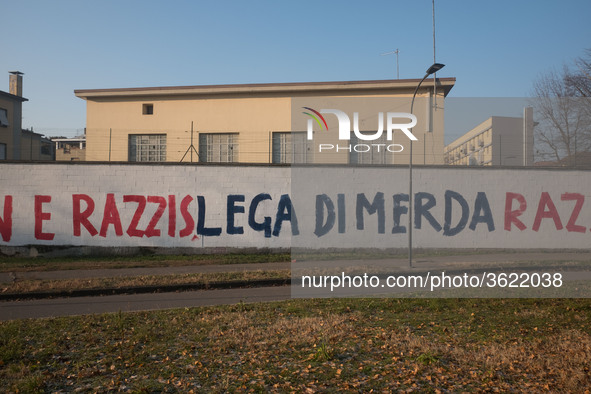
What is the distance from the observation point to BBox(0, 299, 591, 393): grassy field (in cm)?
466

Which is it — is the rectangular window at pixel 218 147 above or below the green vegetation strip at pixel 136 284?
above

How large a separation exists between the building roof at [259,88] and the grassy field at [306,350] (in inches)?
728

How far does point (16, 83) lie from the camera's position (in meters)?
39.1

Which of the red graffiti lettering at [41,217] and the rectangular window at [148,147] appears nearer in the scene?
the red graffiti lettering at [41,217]

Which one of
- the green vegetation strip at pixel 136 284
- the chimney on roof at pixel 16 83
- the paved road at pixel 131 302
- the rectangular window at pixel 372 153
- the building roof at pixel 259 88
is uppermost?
the chimney on roof at pixel 16 83

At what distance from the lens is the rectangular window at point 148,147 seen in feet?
85.7

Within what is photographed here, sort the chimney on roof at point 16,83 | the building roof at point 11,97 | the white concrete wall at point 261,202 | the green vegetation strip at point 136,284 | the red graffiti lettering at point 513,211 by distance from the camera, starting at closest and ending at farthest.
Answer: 1. the green vegetation strip at point 136,284
2. the red graffiti lettering at point 513,211
3. the white concrete wall at point 261,202
4. the building roof at point 11,97
5. the chimney on roof at point 16,83

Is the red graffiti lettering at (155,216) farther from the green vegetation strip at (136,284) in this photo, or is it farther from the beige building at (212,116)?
the beige building at (212,116)

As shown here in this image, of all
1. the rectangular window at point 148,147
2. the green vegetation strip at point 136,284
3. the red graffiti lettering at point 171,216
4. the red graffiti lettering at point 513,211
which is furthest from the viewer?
the rectangular window at point 148,147

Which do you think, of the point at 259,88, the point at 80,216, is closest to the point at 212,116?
the point at 259,88

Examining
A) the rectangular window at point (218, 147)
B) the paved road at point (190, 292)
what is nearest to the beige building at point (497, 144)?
the paved road at point (190, 292)

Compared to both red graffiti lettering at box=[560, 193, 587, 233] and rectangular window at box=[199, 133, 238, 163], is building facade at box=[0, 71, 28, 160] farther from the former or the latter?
red graffiti lettering at box=[560, 193, 587, 233]

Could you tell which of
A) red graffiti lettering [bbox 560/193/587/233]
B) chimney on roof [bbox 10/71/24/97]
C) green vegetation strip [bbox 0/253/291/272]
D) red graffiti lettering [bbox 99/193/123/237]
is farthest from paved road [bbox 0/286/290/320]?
chimney on roof [bbox 10/71/24/97]

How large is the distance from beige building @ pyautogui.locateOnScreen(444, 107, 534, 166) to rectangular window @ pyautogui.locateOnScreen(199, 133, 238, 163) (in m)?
12.0
